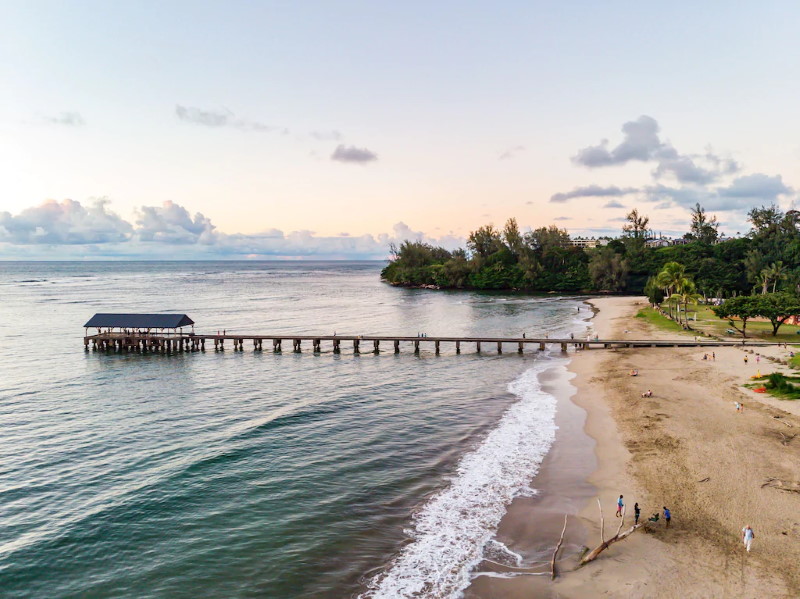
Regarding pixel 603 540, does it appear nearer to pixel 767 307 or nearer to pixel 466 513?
pixel 466 513

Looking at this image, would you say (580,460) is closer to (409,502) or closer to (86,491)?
(409,502)

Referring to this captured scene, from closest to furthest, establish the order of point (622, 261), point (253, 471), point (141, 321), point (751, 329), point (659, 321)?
point (253, 471)
point (751, 329)
point (141, 321)
point (659, 321)
point (622, 261)

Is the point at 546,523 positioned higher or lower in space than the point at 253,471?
lower

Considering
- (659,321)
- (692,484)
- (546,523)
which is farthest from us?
(659,321)

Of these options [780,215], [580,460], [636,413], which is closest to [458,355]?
[636,413]

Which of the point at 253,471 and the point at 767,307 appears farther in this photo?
the point at 767,307

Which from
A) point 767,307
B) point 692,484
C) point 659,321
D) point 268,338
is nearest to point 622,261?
point 659,321

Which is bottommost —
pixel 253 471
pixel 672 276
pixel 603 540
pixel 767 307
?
pixel 253 471
